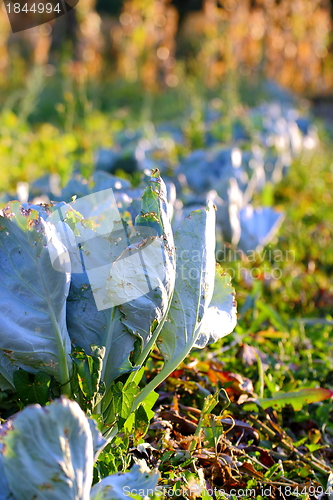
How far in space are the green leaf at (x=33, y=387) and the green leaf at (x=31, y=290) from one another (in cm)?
3

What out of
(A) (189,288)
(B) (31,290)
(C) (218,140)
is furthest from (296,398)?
(C) (218,140)

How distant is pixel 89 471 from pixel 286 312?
5.06 ft

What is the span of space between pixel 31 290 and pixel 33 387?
0.61 feet

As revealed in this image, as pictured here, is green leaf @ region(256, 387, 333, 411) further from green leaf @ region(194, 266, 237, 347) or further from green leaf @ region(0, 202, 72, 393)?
green leaf @ region(0, 202, 72, 393)

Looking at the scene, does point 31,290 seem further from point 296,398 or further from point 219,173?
point 219,173

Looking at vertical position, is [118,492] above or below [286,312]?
above

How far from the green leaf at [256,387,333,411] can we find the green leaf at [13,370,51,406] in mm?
622

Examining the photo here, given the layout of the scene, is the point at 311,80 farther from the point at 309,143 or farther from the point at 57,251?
the point at 57,251

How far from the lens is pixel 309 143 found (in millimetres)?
4496

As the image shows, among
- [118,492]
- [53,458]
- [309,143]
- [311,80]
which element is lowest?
[311,80]

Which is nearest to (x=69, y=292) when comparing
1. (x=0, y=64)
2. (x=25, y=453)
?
(x=25, y=453)

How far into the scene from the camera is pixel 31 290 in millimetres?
843
